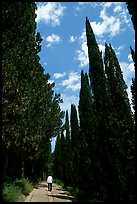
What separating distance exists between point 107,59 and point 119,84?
2.48m

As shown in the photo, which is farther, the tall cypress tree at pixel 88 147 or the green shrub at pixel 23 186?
the green shrub at pixel 23 186

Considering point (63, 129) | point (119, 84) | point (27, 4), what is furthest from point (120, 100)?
point (63, 129)

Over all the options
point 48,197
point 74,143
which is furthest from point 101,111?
point 74,143

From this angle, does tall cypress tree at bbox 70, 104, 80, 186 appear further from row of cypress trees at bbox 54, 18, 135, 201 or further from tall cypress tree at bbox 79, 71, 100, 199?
row of cypress trees at bbox 54, 18, 135, 201

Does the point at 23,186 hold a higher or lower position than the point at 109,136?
lower

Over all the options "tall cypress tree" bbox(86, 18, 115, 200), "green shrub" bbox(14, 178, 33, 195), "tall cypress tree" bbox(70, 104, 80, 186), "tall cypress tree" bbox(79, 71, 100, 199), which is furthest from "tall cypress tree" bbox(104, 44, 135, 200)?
"tall cypress tree" bbox(70, 104, 80, 186)

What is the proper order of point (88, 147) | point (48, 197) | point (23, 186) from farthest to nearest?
1. point (88, 147)
2. point (23, 186)
3. point (48, 197)

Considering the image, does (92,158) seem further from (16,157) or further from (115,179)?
(16,157)

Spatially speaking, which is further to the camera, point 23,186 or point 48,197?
point 23,186

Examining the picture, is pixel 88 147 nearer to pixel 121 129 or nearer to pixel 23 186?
pixel 23 186

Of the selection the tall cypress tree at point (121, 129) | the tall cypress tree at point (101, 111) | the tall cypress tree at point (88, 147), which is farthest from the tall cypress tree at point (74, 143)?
the tall cypress tree at point (121, 129)

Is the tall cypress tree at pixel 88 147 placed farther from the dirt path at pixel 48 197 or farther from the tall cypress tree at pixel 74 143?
the tall cypress tree at pixel 74 143

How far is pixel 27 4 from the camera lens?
1839cm

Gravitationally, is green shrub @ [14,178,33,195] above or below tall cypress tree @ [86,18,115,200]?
below
